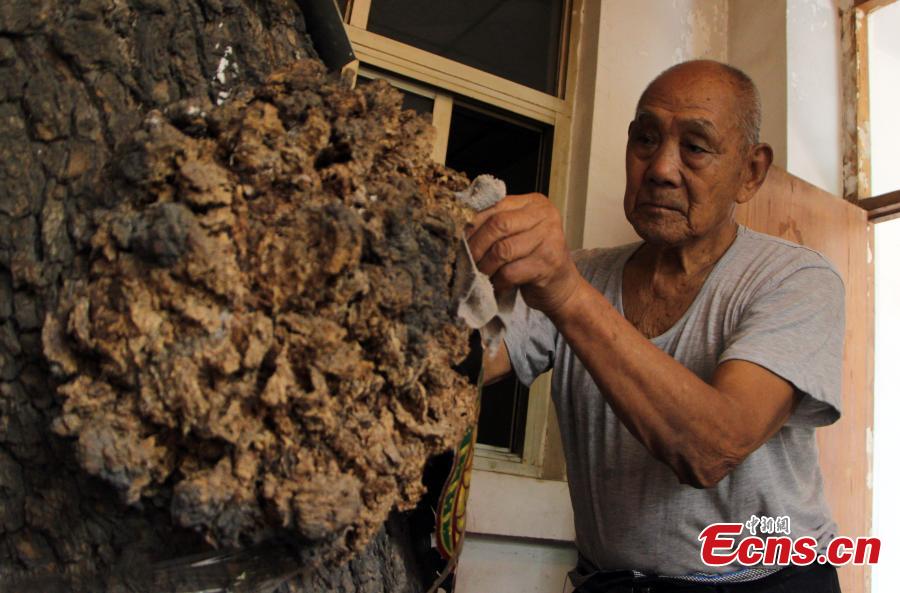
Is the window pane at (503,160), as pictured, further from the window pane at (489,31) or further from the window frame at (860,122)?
the window frame at (860,122)

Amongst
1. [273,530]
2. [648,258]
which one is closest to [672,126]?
[648,258]

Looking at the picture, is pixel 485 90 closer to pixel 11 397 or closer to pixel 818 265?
pixel 818 265

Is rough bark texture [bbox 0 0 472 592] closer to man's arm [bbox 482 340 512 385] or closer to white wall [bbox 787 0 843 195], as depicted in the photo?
man's arm [bbox 482 340 512 385]

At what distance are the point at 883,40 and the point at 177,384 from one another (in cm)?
249

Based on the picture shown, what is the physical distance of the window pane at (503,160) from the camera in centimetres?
182

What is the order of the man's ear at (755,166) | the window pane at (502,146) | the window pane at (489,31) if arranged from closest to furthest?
the man's ear at (755,166)
the window pane at (489,31)
the window pane at (502,146)

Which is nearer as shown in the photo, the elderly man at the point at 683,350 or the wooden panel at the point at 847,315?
the elderly man at the point at 683,350

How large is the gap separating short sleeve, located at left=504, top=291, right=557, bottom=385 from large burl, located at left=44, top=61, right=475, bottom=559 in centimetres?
55

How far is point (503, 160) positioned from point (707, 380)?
114 cm

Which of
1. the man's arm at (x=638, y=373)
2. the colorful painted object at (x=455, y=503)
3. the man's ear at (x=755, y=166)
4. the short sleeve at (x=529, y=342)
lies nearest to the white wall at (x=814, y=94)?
the man's ear at (x=755, y=166)

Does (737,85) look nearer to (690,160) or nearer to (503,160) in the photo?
(690,160)

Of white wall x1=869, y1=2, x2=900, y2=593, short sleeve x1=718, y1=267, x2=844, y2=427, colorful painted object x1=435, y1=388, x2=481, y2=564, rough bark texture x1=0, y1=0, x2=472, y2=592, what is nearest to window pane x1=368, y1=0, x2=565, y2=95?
white wall x1=869, y1=2, x2=900, y2=593

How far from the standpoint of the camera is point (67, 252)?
48 cm

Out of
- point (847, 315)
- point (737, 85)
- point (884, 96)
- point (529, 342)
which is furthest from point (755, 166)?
point (884, 96)
